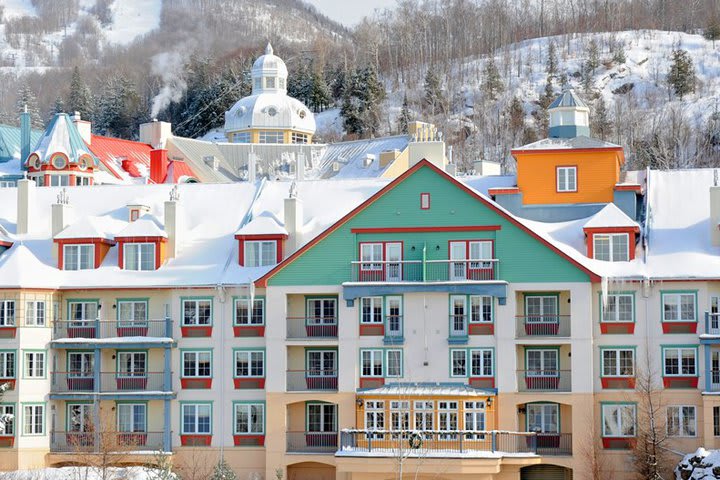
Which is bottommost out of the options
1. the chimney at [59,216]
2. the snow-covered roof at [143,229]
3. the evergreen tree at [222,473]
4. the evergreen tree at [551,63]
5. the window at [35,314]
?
the evergreen tree at [222,473]

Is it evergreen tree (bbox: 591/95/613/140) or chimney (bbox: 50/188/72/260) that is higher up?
evergreen tree (bbox: 591/95/613/140)

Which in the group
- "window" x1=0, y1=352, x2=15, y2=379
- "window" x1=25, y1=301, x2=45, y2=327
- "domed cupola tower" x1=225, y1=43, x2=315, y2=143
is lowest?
"window" x1=0, y1=352, x2=15, y2=379

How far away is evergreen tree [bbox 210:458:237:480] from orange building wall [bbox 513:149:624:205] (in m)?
17.1

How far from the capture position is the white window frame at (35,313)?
6300 centimetres

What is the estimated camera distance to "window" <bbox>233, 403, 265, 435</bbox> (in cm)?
6222

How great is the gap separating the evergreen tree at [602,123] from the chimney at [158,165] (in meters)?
49.1

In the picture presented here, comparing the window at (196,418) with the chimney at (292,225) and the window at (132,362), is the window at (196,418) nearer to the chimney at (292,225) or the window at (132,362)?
the window at (132,362)

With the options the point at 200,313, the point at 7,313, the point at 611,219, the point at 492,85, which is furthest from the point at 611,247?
the point at 492,85

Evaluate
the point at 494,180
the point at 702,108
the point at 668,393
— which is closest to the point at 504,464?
the point at 668,393

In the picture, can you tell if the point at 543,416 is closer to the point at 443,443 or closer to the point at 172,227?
the point at 443,443

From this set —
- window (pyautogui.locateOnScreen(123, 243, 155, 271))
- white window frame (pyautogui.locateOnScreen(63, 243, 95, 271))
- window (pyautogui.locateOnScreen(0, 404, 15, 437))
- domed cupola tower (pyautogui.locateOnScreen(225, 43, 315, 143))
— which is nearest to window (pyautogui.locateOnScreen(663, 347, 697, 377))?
window (pyautogui.locateOnScreen(123, 243, 155, 271))

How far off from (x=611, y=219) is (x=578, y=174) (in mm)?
4631

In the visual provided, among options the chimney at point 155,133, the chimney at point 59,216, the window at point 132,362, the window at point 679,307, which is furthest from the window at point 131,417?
the chimney at point 155,133

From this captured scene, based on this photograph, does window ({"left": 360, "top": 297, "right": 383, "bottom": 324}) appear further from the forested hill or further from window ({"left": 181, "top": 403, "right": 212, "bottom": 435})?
the forested hill
